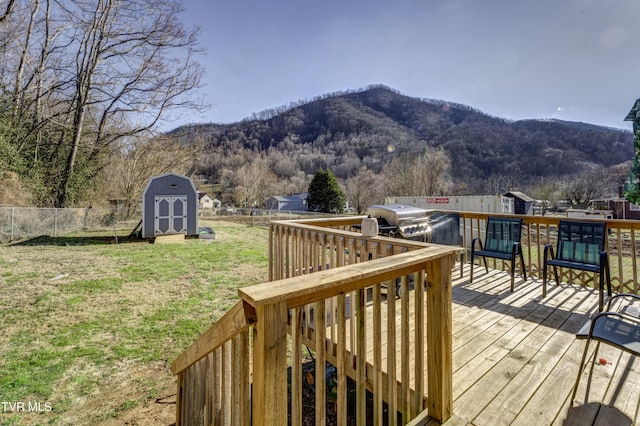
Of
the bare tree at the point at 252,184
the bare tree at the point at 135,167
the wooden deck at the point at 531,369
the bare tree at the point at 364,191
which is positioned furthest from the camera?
the bare tree at the point at 252,184

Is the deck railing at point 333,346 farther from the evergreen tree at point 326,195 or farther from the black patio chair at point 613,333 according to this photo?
the evergreen tree at point 326,195

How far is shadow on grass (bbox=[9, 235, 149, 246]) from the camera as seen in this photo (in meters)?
9.83

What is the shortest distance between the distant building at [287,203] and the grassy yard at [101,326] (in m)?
25.4

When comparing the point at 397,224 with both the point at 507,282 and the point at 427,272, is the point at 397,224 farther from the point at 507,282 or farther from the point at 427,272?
the point at 427,272

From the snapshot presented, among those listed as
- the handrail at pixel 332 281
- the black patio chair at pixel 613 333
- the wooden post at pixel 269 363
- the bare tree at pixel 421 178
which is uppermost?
the bare tree at pixel 421 178

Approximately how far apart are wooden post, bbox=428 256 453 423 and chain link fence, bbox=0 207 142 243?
13.3 metres

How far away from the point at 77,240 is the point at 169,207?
3197 millimetres

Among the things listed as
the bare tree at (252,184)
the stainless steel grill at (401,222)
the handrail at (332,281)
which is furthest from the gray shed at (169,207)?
the bare tree at (252,184)

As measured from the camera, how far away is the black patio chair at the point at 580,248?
319 centimetres

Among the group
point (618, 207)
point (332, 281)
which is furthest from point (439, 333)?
point (618, 207)

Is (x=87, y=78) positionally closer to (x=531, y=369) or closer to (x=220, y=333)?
(x=220, y=333)

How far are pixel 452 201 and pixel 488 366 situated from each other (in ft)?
48.9

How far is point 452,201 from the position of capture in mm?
15680

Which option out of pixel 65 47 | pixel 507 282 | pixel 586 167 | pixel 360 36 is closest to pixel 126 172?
pixel 65 47
